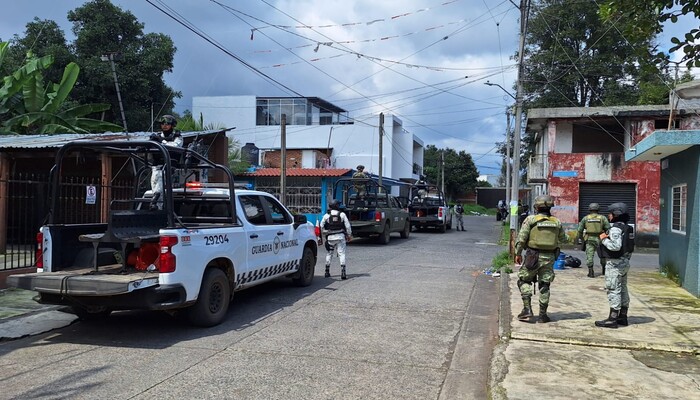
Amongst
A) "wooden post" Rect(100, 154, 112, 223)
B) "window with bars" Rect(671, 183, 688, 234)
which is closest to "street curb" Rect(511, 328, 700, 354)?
"window with bars" Rect(671, 183, 688, 234)

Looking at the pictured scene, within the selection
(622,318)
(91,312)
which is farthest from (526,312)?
(91,312)

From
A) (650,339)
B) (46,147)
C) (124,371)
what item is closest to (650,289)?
(650,339)

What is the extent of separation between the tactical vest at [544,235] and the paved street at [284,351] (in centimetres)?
130

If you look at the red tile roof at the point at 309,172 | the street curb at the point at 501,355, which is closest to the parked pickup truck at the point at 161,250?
the street curb at the point at 501,355

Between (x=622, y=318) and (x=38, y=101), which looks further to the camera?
(x=38, y=101)

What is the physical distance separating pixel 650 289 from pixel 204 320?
8.22m

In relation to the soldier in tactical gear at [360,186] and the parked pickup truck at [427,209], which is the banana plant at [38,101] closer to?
the soldier in tactical gear at [360,186]

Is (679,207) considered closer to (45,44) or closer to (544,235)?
(544,235)

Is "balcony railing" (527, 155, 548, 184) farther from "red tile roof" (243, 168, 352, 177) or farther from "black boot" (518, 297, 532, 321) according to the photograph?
"black boot" (518, 297, 532, 321)

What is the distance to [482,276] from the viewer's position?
39.1ft

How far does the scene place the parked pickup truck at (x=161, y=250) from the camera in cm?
608

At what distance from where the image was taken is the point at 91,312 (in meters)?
6.89

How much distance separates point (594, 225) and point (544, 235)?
A: 5.47 m

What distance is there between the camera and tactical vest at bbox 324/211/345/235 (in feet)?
35.7
